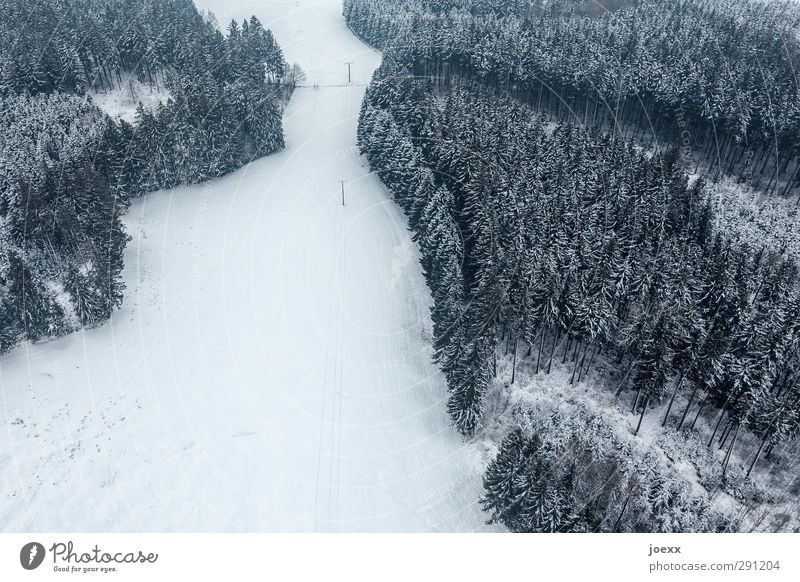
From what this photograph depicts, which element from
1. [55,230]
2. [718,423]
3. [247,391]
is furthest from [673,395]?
[55,230]

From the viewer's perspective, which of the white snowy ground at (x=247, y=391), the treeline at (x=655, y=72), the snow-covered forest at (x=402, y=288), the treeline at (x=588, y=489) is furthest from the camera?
the treeline at (x=655, y=72)

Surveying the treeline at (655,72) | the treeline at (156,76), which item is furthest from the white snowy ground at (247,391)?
the treeline at (655,72)

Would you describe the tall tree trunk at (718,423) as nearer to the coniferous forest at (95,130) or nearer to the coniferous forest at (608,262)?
the coniferous forest at (608,262)

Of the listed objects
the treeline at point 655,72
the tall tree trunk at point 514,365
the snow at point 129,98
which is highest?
the treeline at point 655,72

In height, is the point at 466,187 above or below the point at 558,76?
below

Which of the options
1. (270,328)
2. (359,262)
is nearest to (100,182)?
(270,328)
